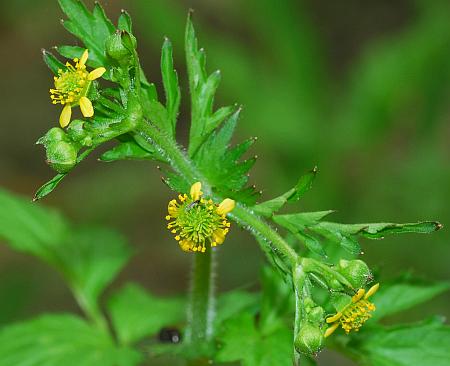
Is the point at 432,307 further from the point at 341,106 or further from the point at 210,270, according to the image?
the point at 210,270

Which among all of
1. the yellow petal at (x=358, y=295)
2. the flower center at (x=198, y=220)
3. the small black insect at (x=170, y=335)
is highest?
the small black insect at (x=170, y=335)

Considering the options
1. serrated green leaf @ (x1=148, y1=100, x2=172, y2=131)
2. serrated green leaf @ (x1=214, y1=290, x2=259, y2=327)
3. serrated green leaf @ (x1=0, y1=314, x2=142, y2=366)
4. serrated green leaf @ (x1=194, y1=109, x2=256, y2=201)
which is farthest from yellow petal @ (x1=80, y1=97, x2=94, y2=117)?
serrated green leaf @ (x1=0, y1=314, x2=142, y2=366)

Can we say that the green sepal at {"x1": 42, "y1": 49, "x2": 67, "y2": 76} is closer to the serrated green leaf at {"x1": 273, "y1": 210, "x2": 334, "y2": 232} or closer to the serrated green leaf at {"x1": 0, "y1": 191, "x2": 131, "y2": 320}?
the serrated green leaf at {"x1": 273, "y1": 210, "x2": 334, "y2": 232}

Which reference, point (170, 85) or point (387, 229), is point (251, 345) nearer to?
point (387, 229)

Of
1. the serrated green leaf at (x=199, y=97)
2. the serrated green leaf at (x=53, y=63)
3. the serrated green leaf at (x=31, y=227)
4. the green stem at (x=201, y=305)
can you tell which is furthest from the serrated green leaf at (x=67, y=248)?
the serrated green leaf at (x=199, y=97)

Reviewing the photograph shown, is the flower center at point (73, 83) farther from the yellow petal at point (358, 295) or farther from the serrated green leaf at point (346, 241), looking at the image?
the yellow petal at point (358, 295)

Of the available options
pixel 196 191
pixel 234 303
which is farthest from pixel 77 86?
pixel 234 303
